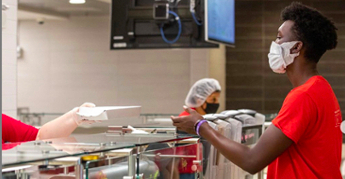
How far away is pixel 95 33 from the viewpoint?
842 cm

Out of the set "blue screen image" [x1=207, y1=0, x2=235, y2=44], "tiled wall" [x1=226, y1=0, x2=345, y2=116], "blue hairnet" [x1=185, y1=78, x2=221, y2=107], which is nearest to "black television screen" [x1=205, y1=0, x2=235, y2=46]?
"blue screen image" [x1=207, y1=0, x2=235, y2=44]

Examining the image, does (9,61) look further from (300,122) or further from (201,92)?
(300,122)

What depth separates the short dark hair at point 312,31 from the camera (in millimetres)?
1675

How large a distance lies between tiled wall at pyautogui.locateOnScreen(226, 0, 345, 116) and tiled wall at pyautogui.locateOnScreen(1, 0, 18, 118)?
437 centimetres

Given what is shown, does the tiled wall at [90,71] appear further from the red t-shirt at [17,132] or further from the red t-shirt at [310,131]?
the red t-shirt at [310,131]

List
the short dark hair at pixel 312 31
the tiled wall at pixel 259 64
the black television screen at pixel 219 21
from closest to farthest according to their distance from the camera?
1. the short dark hair at pixel 312 31
2. the black television screen at pixel 219 21
3. the tiled wall at pixel 259 64


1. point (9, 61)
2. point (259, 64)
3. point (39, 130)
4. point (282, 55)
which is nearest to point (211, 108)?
point (9, 61)

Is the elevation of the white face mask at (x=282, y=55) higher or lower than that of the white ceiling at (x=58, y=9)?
lower

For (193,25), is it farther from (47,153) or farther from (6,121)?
(47,153)

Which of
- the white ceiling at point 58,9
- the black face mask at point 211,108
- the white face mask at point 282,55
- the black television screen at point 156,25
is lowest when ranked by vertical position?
the black face mask at point 211,108

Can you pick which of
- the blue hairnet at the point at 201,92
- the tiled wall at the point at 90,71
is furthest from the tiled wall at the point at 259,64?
the blue hairnet at the point at 201,92

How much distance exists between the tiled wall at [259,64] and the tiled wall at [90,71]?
0.84 metres

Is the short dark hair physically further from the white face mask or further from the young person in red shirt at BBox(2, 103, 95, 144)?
the young person in red shirt at BBox(2, 103, 95, 144)

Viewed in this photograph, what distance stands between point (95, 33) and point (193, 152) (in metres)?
6.79
